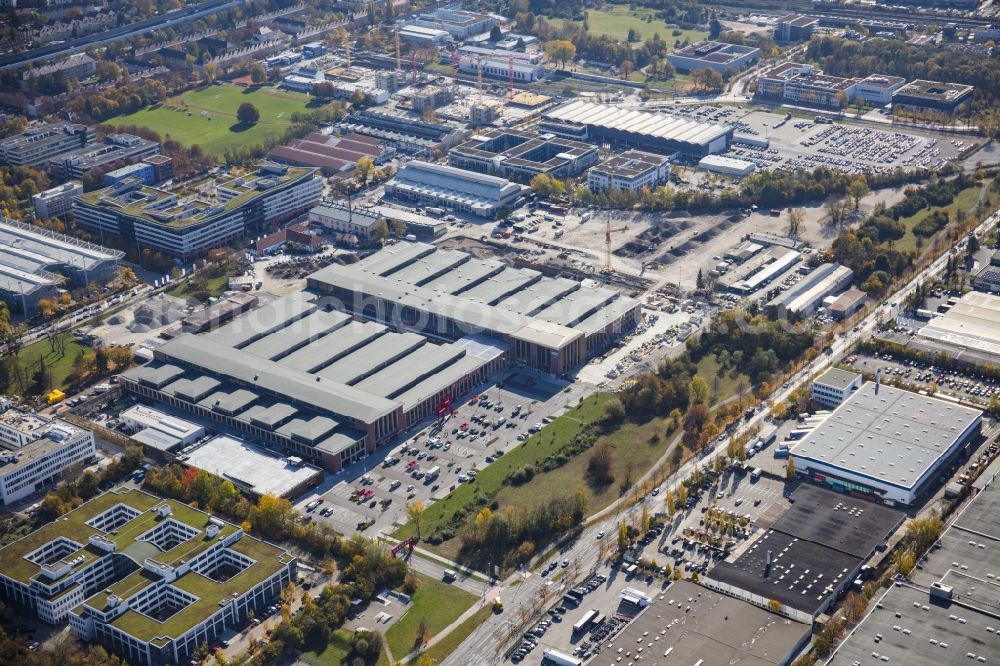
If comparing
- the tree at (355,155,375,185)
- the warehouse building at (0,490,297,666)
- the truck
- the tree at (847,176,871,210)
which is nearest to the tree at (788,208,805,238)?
the tree at (847,176,871,210)

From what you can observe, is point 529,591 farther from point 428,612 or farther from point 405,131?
point 405,131

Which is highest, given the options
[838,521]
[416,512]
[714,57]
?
[714,57]

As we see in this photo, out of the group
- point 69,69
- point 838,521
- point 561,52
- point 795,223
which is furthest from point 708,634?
point 69,69

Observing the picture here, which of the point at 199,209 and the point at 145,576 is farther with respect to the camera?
the point at 199,209

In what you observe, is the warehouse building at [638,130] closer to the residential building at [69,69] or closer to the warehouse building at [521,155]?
the warehouse building at [521,155]

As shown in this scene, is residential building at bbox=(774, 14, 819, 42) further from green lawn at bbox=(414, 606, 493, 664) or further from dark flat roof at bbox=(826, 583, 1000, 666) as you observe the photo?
green lawn at bbox=(414, 606, 493, 664)

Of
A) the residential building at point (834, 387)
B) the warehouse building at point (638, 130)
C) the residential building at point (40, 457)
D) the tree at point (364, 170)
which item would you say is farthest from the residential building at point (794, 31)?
the residential building at point (40, 457)
